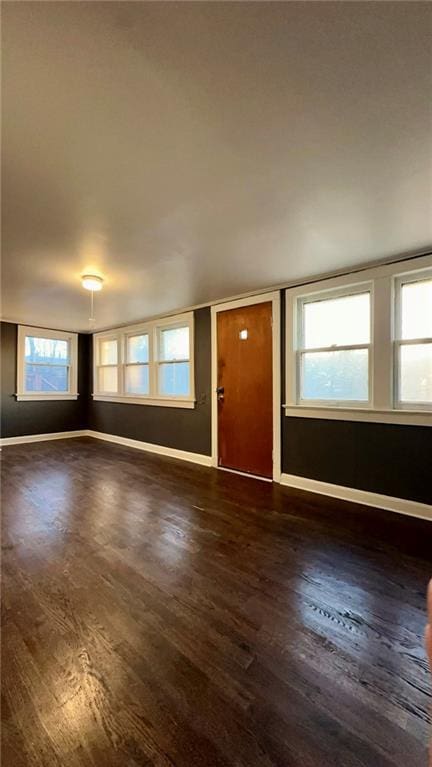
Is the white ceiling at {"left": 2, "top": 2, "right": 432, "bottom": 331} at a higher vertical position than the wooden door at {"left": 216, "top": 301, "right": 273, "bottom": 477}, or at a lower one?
higher

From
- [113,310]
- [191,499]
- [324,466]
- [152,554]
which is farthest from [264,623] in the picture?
[113,310]

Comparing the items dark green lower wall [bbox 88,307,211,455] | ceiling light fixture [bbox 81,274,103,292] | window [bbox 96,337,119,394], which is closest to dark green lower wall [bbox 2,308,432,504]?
dark green lower wall [bbox 88,307,211,455]

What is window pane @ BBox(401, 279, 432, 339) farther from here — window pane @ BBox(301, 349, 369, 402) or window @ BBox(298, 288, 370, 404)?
window pane @ BBox(301, 349, 369, 402)

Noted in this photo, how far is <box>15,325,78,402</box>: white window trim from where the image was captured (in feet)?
18.6

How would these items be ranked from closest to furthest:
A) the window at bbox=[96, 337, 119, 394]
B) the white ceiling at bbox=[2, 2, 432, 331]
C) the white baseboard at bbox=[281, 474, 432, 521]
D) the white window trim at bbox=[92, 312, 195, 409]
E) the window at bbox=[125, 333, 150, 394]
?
the white ceiling at bbox=[2, 2, 432, 331], the white baseboard at bbox=[281, 474, 432, 521], the white window trim at bbox=[92, 312, 195, 409], the window at bbox=[125, 333, 150, 394], the window at bbox=[96, 337, 119, 394]

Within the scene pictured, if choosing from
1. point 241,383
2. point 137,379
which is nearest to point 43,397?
point 137,379

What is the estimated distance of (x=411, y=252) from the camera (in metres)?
2.60

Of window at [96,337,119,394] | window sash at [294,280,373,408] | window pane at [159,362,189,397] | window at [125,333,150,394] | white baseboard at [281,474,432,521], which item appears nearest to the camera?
white baseboard at [281,474,432,521]

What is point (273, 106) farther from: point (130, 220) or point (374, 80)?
point (130, 220)

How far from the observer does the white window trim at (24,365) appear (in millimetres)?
5664

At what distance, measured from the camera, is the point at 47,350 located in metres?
6.12

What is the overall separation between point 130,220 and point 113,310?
2.73 meters

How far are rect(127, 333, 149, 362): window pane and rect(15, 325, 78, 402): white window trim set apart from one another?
1515 mm

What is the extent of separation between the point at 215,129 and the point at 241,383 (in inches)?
112
